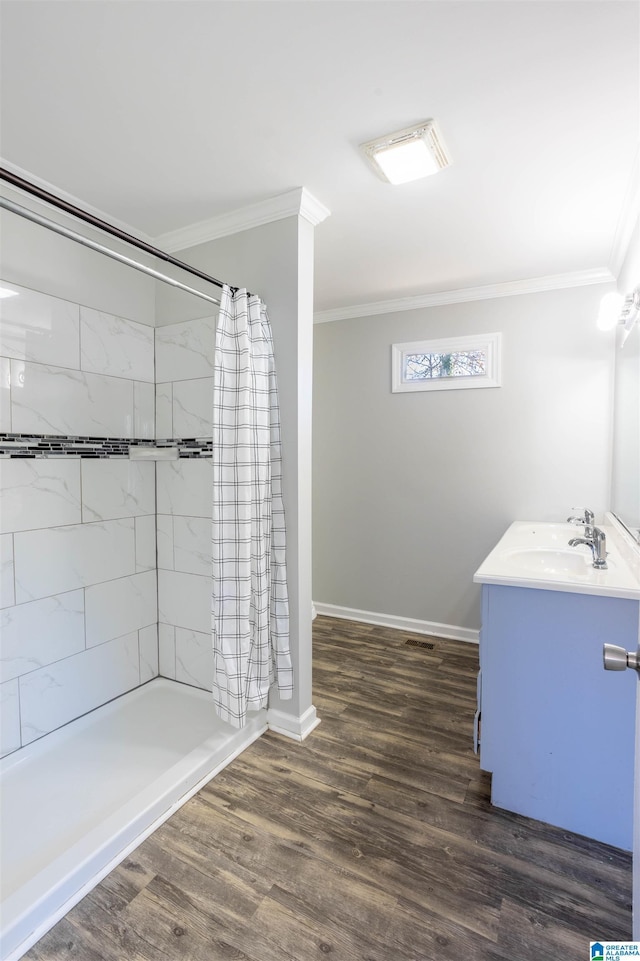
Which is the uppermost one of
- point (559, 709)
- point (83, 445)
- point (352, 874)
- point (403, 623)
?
point (83, 445)

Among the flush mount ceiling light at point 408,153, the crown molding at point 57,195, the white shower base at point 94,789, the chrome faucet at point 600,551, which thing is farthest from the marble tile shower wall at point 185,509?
the chrome faucet at point 600,551

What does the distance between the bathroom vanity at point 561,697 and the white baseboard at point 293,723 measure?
81cm

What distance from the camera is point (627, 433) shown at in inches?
88.0

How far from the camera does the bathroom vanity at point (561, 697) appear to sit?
1.56 m

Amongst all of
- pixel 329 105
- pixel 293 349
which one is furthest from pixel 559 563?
pixel 329 105

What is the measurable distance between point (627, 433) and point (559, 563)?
0.71 metres

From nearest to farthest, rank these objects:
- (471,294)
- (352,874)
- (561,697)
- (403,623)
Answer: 1. (352,874)
2. (561,697)
3. (471,294)
4. (403,623)

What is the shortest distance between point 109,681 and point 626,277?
3.33 metres

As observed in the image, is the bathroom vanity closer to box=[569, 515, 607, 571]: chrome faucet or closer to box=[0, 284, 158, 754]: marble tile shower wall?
box=[569, 515, 607, 571]: chrome faucet

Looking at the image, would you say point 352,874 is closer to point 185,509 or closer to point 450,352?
point 185,509

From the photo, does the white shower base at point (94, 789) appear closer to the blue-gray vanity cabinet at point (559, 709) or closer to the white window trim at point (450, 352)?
the blue-gray vanity cabinet at point (559, 709)

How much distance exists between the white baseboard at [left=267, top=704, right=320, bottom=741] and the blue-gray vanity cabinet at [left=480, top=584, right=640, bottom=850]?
817mm

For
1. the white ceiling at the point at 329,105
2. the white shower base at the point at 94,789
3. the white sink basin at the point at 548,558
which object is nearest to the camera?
the white ceiling at the point at 329,105

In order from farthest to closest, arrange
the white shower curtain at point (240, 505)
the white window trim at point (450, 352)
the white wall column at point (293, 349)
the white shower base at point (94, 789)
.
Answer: the white window trim at point (450, 352) → the white wall column at point (293, 349) → the white shower curtain at point (240, 505) → the white shower base at point (94, 789)
